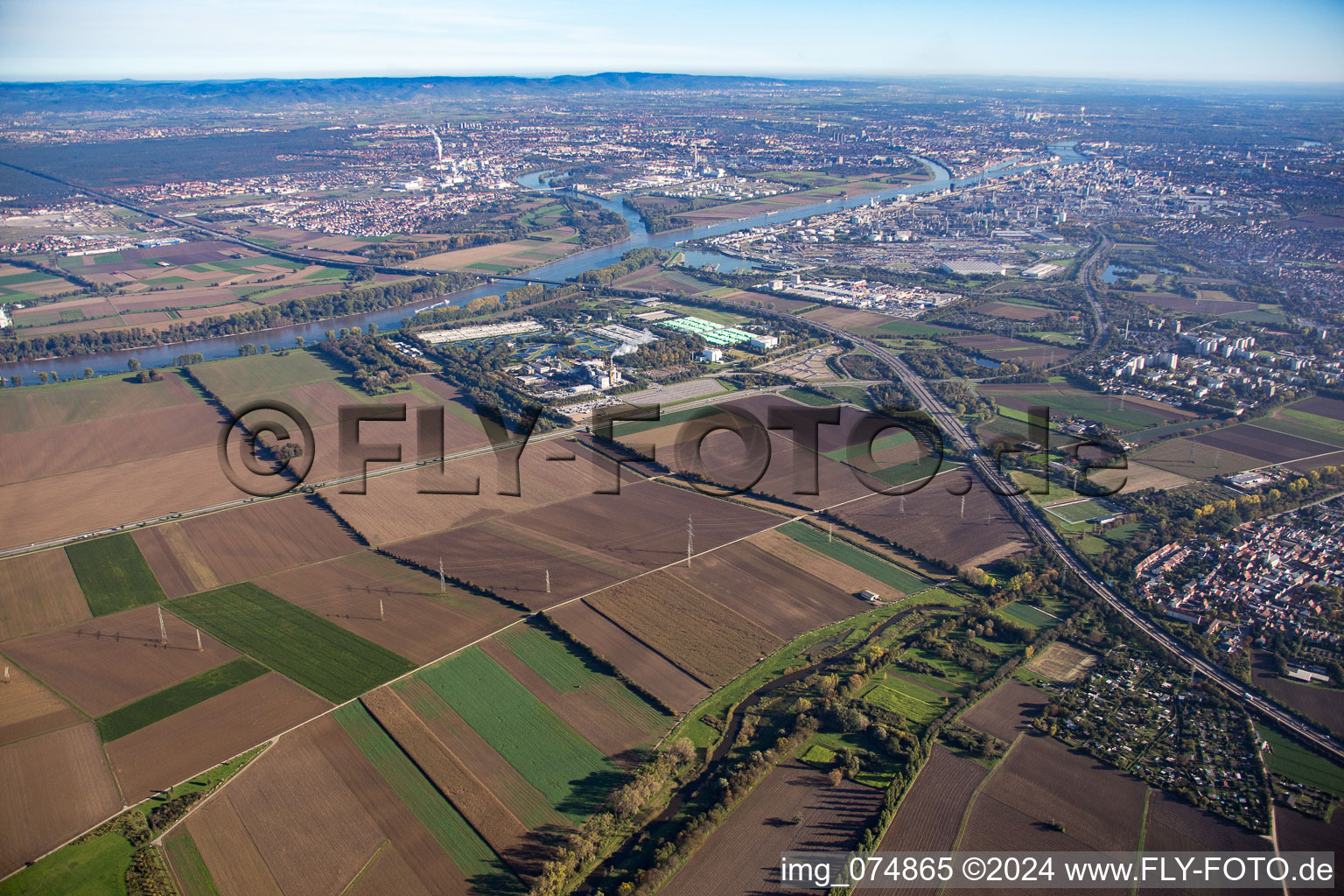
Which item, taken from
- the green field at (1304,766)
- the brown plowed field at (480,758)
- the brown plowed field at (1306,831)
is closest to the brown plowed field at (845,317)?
the green field at (1304,766)

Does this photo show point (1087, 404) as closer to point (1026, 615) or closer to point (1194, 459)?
point (1194, 459)

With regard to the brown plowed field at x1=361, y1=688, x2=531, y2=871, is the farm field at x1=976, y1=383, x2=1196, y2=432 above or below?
above

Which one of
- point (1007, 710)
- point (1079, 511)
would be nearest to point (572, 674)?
point (1007, 710)

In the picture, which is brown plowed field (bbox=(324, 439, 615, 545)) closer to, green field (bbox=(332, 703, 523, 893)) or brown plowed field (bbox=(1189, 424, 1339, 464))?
green field (bbox=(332, 703, 523, 893))

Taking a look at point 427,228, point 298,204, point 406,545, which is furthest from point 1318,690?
point 298,204

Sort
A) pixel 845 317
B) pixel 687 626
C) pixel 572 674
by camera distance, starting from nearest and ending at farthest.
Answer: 1. pixel 572 674
2. pixel 687 626
3. pixel 845 317

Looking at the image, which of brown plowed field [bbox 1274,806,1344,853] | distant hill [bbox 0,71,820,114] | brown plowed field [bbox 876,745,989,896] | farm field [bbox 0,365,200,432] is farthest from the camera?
distant hill [bbox 0,71,820,114]

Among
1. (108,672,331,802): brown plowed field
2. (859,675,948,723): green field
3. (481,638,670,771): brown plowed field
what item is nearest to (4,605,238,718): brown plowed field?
(108,672,331,802): brown plowed field
